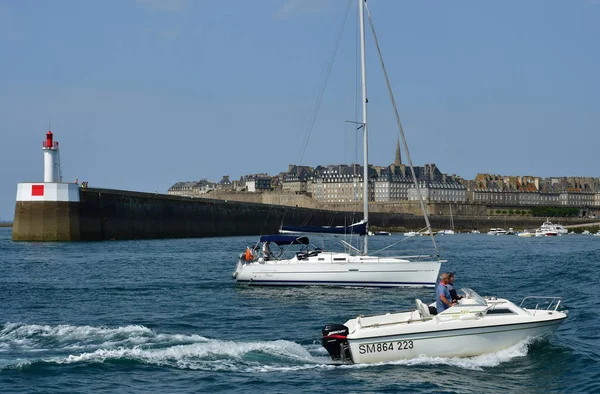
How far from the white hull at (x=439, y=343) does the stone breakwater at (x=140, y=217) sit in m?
24.7

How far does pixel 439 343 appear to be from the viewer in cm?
1612

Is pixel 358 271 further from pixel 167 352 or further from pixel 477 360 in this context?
pixel 477 360

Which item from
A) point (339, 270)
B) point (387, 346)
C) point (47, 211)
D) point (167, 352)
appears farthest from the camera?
point (47, 211)

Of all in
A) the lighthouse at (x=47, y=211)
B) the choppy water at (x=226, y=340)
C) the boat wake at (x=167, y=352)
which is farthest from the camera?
the lighthouse at (x=47, y=211)

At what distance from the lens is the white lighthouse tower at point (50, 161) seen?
204ft

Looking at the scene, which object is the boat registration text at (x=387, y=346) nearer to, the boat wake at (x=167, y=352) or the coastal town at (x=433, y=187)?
the boat wake at (x=167, y=352)

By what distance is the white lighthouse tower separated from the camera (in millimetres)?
62188

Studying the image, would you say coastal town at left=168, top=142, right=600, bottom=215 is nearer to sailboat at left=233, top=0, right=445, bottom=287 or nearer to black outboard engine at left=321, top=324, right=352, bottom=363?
sailboat at left=233, top=0, right=445, bottom=287

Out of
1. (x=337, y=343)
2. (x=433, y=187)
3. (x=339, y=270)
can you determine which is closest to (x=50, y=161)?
(x=339, y=270)

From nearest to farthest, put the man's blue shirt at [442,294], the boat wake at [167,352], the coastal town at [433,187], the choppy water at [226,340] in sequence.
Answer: the choppy water at [226,340] < the boat wake at [167,352] < the man's blue shirt at [442,294] < the coastal town at [433,187]

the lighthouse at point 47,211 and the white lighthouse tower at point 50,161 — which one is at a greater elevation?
the white lighthouse tower at point 50,161

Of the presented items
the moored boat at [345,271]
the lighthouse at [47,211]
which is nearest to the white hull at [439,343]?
the moored boat at [345,271]

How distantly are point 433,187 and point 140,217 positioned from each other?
10941 centimetres

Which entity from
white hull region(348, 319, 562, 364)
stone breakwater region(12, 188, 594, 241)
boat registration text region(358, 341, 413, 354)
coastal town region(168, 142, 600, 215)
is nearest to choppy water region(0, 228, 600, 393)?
white hull region(348, 319, 562, 364)
